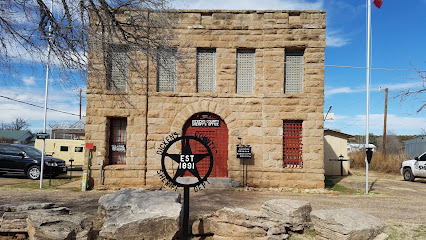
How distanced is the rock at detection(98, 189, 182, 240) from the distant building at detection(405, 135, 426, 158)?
30.0 metres

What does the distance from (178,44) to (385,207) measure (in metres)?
9.82

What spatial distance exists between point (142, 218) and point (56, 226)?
1.54 m

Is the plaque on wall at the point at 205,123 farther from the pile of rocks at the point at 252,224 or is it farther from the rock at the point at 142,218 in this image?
the rock at the point at 142,218

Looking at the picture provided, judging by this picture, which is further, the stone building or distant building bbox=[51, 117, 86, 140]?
distant building bbox=[51, 117, 86, 140]

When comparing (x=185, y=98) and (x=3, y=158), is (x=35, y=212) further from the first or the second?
(x=3, y=158)

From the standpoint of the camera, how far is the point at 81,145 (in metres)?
23.0

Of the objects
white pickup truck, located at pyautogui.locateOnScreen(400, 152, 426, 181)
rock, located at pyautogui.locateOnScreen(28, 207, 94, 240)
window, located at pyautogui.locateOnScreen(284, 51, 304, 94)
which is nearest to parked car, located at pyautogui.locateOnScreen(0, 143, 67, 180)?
rock, located at pyautogui.locateOnScreen(28, 207, 94, 240)

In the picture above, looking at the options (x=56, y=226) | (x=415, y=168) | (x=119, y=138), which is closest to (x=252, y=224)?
(x=56, y=226)

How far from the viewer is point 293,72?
13.5 metres

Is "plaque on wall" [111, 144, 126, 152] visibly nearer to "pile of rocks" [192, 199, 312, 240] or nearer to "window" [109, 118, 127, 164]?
"window" [109, 118, 127, 164]

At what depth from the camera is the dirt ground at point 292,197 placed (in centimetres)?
833

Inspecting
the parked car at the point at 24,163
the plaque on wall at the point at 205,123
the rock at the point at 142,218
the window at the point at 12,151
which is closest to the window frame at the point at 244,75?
the plaque on wall at the point at 205,123

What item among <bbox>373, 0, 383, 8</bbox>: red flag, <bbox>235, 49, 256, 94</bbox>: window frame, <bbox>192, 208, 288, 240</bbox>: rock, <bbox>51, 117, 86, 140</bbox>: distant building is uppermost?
<bbox>373, 0, 383, 8</bbox>: red flag

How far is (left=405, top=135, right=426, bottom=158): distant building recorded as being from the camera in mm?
28703
